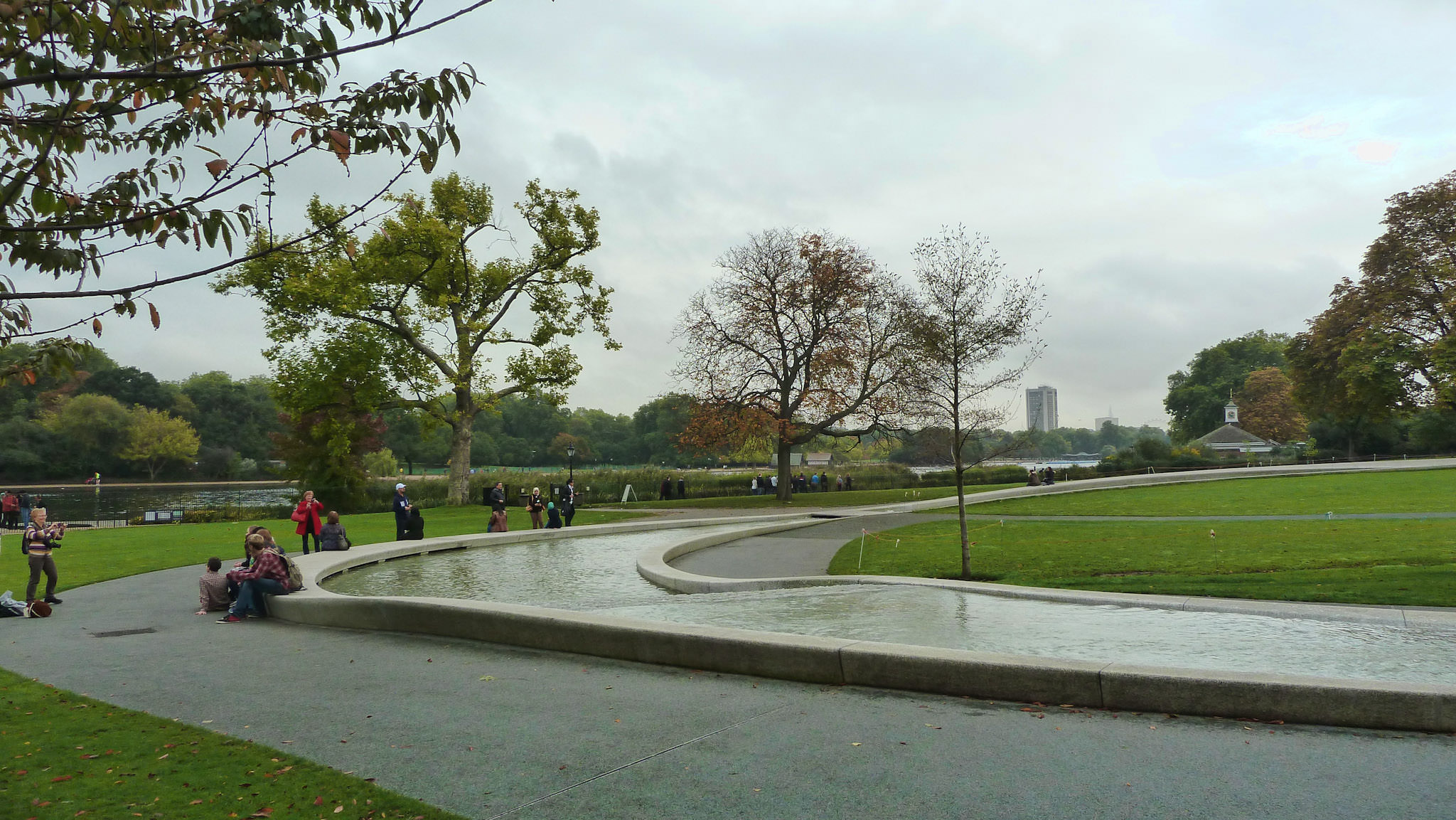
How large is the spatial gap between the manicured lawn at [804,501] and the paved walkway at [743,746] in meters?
28.9

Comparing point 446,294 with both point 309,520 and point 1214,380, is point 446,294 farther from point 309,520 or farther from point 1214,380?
point 1214,380

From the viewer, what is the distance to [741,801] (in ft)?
15.1

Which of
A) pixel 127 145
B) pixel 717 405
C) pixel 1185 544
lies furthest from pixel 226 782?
pixel 717 405

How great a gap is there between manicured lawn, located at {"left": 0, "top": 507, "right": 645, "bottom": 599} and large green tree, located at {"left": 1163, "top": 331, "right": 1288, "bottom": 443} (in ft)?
290

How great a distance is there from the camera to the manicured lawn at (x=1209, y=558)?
11211 millimetres

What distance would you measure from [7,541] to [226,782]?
2887 centimetres

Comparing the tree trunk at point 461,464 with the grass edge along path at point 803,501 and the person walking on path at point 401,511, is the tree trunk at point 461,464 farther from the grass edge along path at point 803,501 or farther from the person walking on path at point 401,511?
the person walking on path at point 401,511

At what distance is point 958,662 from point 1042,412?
16.4 m

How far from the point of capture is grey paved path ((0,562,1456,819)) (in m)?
4.51

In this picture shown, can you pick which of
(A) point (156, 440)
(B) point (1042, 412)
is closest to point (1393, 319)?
(B) point (1042, 412)

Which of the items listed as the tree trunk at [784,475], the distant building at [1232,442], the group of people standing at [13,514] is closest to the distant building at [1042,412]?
the tree trunk at [784,475]

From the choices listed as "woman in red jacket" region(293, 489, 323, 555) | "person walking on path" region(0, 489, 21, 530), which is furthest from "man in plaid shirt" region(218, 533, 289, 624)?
"person walking on path" region(0, 489, 21, 530)

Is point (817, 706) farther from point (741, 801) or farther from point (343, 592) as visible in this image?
point (343, 592)

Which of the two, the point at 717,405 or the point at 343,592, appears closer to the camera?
the point at 343,592
